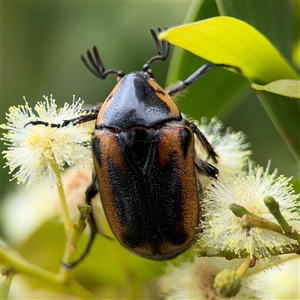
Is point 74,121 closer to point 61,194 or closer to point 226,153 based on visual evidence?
point 61,194

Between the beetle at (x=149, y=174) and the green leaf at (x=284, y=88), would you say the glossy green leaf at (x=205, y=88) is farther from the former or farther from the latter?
the green leaf at (x=284, y=88)

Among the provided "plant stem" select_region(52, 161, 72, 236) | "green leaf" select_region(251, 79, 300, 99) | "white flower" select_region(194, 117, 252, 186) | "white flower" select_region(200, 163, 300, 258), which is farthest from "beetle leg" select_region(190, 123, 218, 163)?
"plant stem" select_region(52, 161, 72, 236)

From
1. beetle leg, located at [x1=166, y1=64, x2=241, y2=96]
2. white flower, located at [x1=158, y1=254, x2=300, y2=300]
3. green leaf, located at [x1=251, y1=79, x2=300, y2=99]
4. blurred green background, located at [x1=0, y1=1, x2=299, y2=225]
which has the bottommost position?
white flower, located at [x1=158, y1=254, x2=300, y2=300]

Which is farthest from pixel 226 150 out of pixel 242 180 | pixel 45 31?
pixel 45 31

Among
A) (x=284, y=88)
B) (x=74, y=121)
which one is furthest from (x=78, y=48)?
(x=284, y=88)

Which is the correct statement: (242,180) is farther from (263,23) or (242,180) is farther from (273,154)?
(273,154)

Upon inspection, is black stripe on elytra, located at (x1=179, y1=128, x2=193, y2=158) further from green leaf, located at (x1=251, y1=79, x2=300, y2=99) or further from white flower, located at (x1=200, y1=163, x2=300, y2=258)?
green leaf, located at (x1=251, y1=79, x2=300, y2=99)
